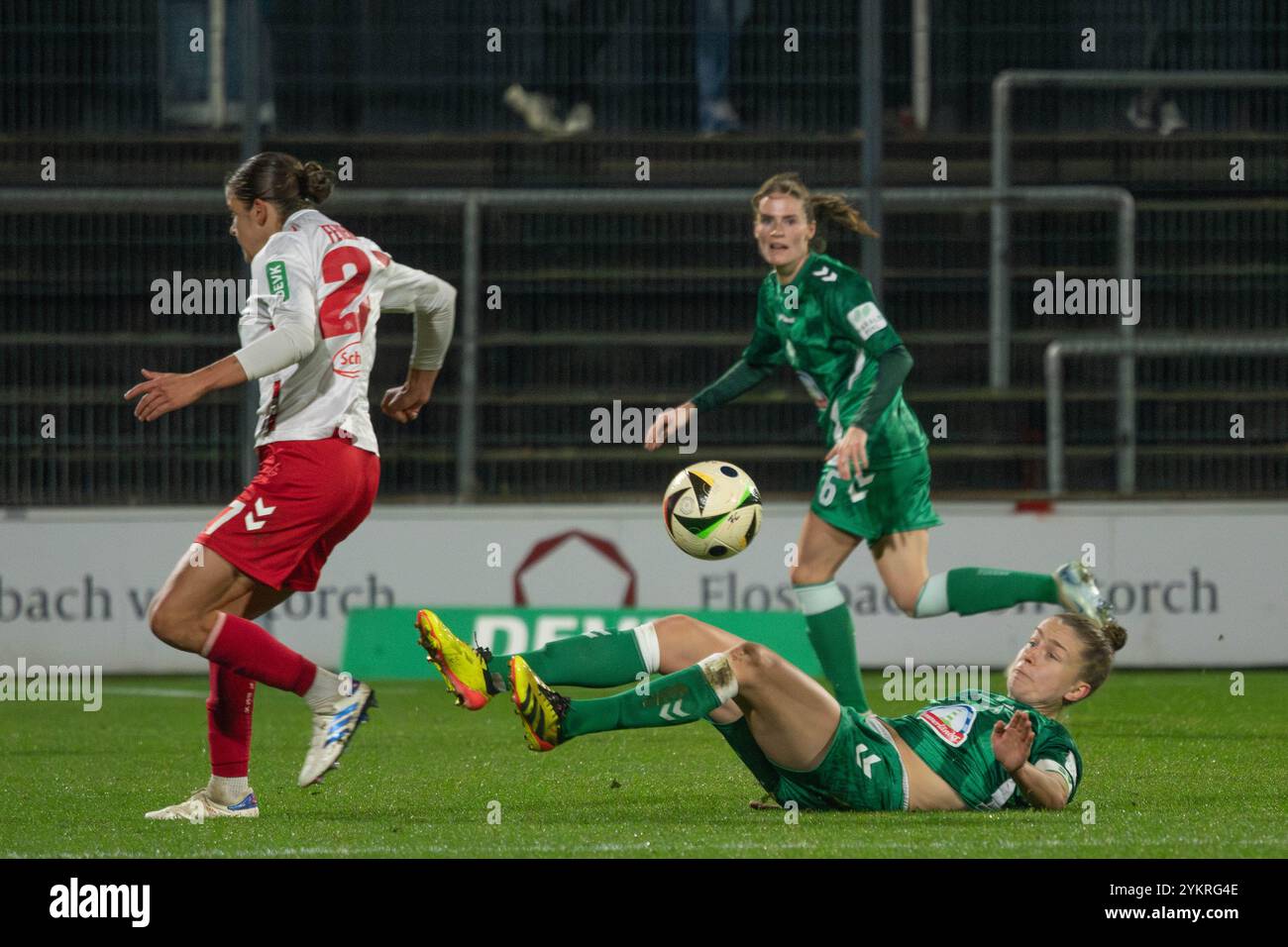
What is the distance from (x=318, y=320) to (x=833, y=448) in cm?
230

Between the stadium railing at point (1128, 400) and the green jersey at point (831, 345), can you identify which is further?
the stadium railing at point (1128, 400)

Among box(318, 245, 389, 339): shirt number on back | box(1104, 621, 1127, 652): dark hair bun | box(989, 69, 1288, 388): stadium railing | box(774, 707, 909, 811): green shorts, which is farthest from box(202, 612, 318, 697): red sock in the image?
box(989, 69, 1288, 388): stadium railing

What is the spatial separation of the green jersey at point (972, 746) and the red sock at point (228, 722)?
1.86 meters

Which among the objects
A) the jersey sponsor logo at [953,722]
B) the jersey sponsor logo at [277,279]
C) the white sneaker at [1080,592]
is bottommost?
the jersey sponsor logo at [953,722]

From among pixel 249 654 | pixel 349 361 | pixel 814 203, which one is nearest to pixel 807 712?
pixel 249 654

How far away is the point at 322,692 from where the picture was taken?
5551 millimetres

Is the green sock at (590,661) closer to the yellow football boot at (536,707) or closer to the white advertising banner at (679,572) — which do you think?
the yellow football boot at (536,707)

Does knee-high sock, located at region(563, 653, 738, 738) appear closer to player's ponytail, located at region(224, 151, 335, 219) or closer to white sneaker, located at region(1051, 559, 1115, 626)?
player's ponytail, located at region(224, 151, 335, 219)

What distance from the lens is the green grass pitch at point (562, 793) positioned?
15.6 feet

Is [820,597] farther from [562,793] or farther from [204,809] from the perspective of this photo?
[204,809]

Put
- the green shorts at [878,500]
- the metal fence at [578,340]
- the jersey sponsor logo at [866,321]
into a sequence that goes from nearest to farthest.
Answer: the jersey sponsor logo at [866,321] → the green shorts at [878,500] → the metal fence at [578,340]

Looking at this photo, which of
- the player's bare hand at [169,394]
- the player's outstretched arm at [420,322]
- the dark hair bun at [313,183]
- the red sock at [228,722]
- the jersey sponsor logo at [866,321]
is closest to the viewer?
the player's bare hand at [169,394]

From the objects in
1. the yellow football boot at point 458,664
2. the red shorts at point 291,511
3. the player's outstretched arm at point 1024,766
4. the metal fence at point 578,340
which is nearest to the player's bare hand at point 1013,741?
the player's outstretched arm at point 1024,766
